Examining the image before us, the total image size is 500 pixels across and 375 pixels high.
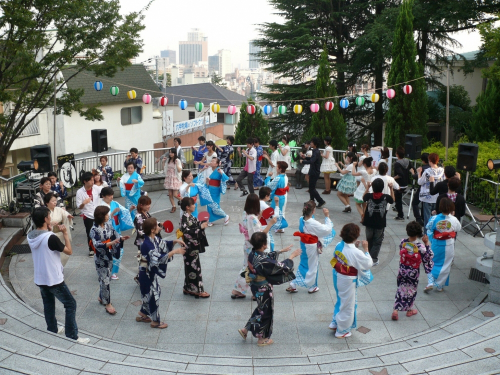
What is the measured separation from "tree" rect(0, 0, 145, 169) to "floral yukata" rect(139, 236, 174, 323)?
674 centimetres

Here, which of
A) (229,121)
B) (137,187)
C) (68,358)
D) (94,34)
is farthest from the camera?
(229,121)

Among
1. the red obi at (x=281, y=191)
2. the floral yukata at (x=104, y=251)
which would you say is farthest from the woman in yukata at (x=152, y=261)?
the red obi at (x=281, y=191)

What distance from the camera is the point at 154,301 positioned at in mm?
6723

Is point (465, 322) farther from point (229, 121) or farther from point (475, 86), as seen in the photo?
point (229, 121)

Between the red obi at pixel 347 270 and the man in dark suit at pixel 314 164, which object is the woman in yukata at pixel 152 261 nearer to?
the red obi at pixel 347 270

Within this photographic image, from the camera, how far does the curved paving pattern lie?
16.8 feet

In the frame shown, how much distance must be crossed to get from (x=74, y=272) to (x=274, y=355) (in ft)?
13.8

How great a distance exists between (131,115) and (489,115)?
20.1m

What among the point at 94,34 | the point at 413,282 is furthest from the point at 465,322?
the point at 94,34

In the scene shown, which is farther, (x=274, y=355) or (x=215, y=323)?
(x=215, y=323)

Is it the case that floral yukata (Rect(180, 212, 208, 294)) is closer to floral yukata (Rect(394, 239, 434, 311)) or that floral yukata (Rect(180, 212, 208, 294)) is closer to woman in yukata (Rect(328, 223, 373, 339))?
woman in yukata (Rect(328, 223, 373, 339))

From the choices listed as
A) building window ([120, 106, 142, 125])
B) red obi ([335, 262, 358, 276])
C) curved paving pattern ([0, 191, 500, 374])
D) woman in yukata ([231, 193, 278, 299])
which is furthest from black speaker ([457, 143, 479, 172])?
building window ([120, 106, 142, 125])

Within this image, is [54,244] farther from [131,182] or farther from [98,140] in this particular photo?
[98,140]

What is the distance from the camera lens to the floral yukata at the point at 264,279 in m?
6.09
